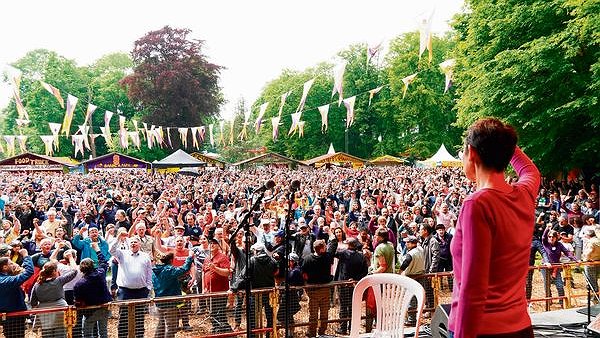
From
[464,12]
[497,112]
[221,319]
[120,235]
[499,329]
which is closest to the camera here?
[499,329]

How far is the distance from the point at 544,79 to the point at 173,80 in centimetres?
4310

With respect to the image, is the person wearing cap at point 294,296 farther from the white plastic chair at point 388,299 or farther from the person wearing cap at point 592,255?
the person wearing cap at point 592,255

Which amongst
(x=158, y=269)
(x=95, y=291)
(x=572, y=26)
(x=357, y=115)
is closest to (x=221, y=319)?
(x=158, y=269)

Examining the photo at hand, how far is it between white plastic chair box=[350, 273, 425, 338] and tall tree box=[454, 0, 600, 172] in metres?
15.0

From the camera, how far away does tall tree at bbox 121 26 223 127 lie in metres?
55.7

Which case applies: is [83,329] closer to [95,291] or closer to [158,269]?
[95,291]

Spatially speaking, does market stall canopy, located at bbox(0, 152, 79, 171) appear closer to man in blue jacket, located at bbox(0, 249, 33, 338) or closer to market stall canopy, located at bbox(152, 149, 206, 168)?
market stall canopy, located at bbox(152, 149, 206, 168)

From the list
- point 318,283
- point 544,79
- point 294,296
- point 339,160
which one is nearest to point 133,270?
point 294,296

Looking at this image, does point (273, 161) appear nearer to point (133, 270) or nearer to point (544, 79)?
point (544, 79)

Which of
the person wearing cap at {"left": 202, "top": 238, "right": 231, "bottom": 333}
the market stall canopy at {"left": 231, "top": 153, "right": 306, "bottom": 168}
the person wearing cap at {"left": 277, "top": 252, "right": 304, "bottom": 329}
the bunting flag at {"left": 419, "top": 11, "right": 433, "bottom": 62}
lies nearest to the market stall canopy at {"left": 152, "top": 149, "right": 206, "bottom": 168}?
the market stall canopy at {"left": 231, "top": 153, "right": 306, "bottom": 168}

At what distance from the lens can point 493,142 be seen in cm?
210

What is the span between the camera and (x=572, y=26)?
17.3 m

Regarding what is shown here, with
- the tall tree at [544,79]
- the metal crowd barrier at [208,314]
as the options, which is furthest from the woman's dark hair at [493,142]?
the tall tree at [544,79]

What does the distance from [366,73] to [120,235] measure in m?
60.1
